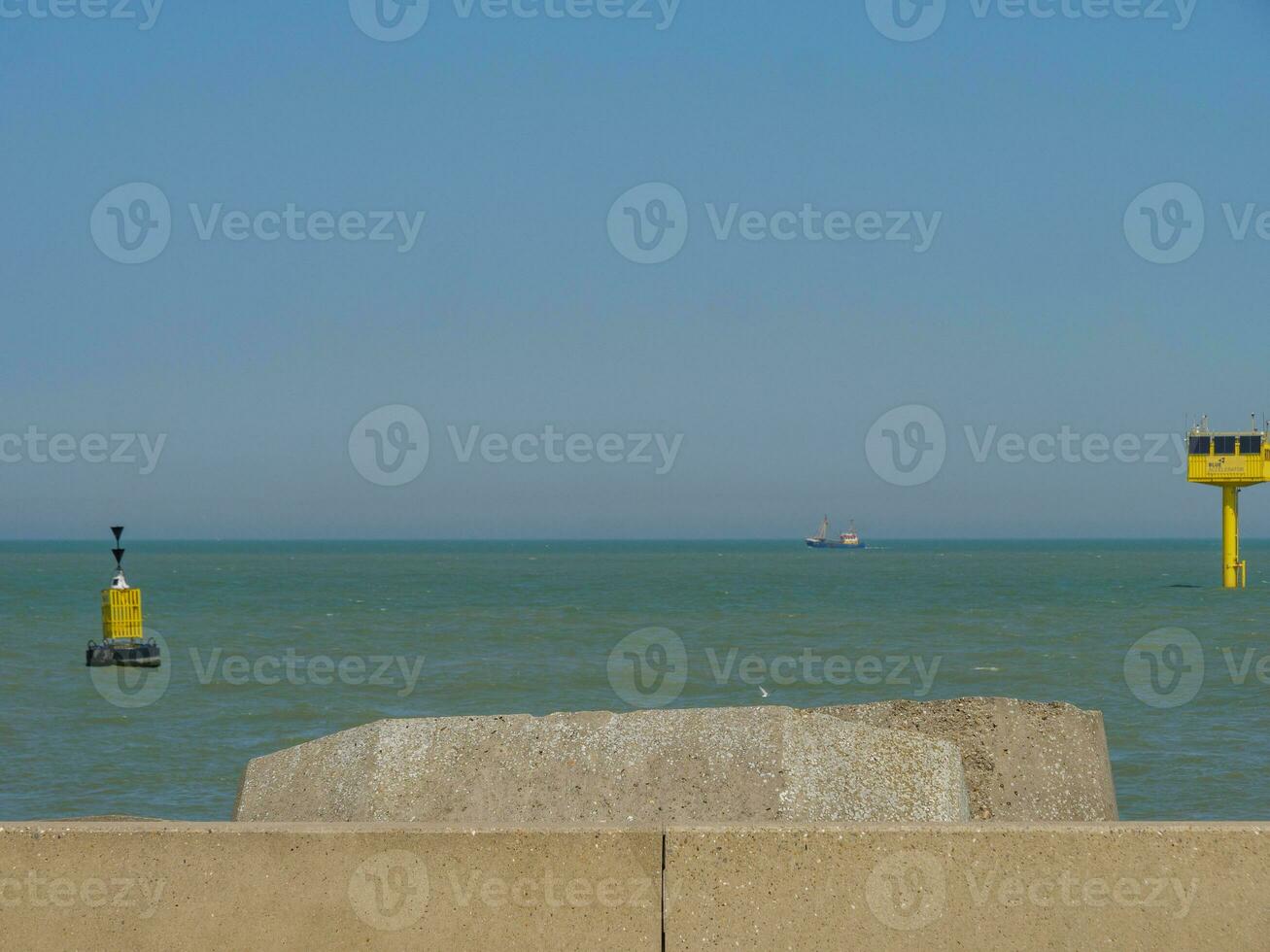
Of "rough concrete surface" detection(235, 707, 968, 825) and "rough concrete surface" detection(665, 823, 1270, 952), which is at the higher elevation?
"rough concrete surface" detection(235, 707, 968, 825)

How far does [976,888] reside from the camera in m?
4.41

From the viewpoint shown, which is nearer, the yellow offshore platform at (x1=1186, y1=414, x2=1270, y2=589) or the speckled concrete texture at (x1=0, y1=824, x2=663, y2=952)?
the speckled concrete texture at (x1=0, y1=824, x2=663, y2=952)

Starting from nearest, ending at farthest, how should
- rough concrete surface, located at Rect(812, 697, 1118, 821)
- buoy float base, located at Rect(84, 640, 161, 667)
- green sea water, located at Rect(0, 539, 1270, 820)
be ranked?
rough concrete surface, located at Rect(812, 697, 1118, 821), green sea water, located at Rect(0, 539, 1270, 820), buoy float base, located at Rect(84, 640, 161, 667)

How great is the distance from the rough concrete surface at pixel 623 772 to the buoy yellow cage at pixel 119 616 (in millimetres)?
29926

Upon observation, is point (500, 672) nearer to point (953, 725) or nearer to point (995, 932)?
point (953, 725)

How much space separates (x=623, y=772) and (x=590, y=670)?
29.6 meters

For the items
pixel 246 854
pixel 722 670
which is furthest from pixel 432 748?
pixel 722 670

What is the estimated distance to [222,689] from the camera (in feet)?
102

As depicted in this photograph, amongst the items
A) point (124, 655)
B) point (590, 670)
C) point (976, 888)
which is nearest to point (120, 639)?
point (124, 655)

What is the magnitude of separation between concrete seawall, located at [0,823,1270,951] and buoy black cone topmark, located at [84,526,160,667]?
30446 millimetres

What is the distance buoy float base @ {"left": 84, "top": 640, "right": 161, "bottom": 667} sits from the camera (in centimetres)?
3344

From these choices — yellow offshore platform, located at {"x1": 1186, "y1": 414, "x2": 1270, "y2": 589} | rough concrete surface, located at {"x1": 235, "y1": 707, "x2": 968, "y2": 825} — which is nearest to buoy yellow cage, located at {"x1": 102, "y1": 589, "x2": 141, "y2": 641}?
rough concrete surface, located at {"x1": 235, "y1": 707, "x2": 968, "y2": 825}

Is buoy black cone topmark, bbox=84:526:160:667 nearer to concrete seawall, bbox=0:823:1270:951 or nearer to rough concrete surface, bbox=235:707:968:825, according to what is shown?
rough concrete surface, bbox=235:707:968:825

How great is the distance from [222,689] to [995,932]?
94.0ft
